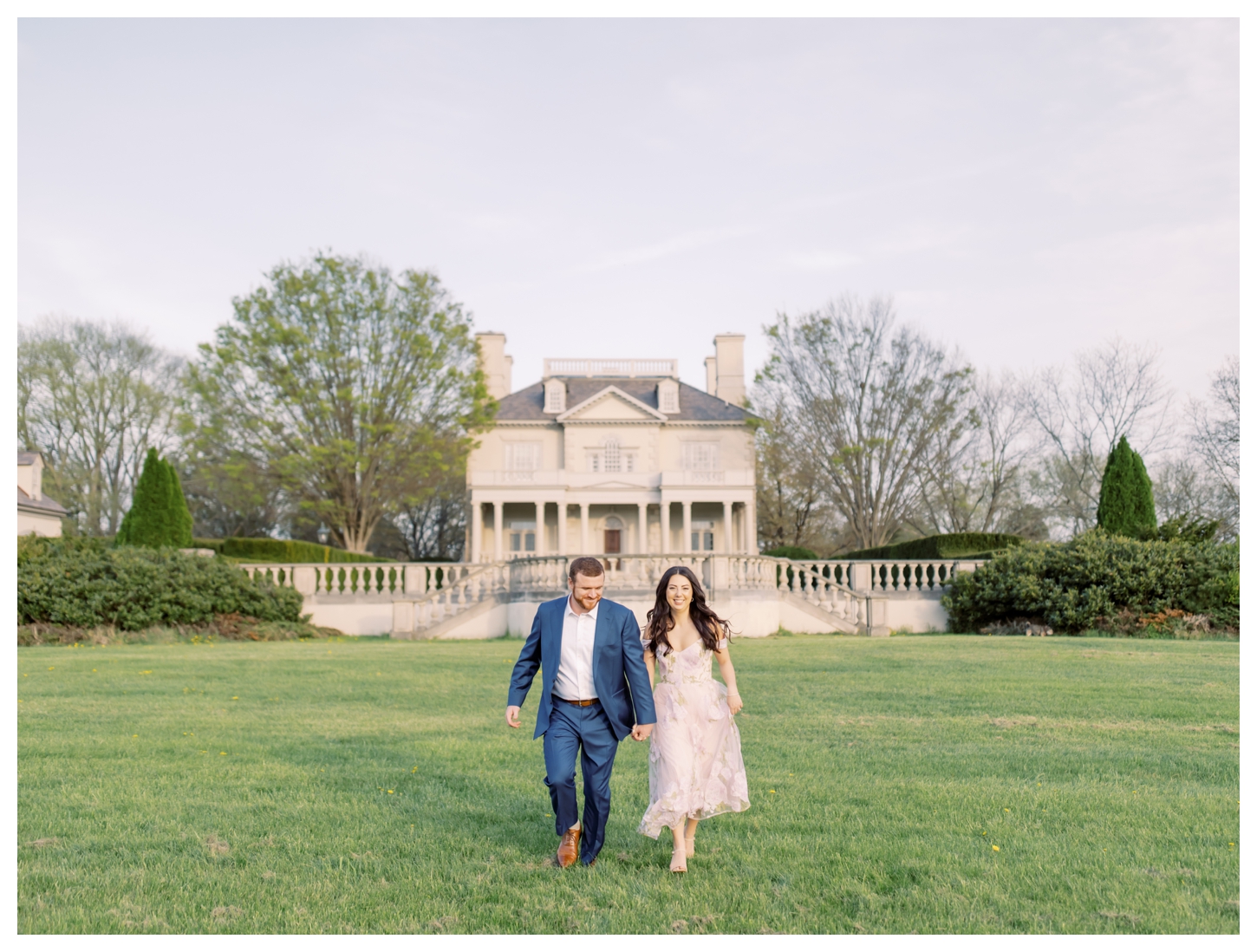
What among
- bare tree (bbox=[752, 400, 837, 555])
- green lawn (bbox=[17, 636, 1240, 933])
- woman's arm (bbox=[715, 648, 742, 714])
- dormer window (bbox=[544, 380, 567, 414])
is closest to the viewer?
green lawn (bbox=[17, 636, 1240, 933])

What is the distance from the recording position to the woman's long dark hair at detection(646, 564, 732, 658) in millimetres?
5383

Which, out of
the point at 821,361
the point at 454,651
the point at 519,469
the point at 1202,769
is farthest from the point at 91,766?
the point at 519,469

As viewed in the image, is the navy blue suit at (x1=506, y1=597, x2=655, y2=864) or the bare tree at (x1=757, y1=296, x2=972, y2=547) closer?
the navy blue suit at (x1=506, y1=597, x2=655, y2=864)

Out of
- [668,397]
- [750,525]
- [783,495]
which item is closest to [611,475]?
[668,397]

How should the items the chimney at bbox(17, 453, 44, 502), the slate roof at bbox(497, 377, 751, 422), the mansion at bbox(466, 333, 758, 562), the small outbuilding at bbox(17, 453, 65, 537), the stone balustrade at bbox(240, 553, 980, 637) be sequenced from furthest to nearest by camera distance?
the slate roof at bbox(497, 377, 751, 422) → the mansion at bbox(466, 333, 758, 562) → the chimney at bbox(17, 453, 44, 502) → the small outbuilding at bbox(17, 453, 65, 537) → the stone balustrade at bbox(240, 553, 980, 637)

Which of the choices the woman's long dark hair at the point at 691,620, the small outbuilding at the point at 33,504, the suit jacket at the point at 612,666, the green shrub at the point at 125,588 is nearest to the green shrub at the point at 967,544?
the green shrub at the point at 125,588

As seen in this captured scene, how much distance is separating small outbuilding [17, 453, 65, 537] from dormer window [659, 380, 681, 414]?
27344mm

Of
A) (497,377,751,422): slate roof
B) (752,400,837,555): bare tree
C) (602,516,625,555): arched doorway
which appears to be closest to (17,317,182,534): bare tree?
(497,377,751,422): slate roof

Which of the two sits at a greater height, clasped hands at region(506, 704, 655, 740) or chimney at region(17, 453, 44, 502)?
chimney at region(17, 453, 44, 502)

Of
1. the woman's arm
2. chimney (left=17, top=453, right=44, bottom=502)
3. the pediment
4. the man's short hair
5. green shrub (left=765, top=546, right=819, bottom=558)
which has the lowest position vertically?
green shrub (left=765, top=546, right=819, bottom=558)

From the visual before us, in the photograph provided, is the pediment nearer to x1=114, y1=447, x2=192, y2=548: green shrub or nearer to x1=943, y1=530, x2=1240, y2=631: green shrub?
x1=114, y1=447, x2=192, y2=548: green shrub

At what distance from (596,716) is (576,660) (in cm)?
31

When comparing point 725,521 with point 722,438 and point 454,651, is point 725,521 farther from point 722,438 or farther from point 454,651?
point 454,651
